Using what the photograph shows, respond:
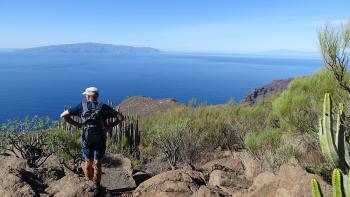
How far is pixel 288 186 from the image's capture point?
5.03 metres

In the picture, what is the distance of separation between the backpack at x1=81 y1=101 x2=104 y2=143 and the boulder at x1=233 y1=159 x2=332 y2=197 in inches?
84.5

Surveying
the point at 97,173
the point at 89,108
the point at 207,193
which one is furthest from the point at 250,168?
the point at 89,108

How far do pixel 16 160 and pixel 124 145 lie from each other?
6565 mm

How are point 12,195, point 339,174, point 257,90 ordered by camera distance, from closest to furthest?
1. point 339,174
2. point 12,195
3. point 257,90

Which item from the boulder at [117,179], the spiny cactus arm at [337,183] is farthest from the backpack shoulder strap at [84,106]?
the spiny cactus arm at [337,183]

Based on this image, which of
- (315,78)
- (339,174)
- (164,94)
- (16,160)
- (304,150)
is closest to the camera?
(339,174)

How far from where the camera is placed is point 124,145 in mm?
12883

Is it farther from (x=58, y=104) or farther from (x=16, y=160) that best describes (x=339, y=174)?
→ (x=58, y=104)

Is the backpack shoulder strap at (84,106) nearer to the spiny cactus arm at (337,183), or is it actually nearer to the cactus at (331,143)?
the cactus at (331,143)

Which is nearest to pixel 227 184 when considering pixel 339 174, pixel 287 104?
pixel 339 174

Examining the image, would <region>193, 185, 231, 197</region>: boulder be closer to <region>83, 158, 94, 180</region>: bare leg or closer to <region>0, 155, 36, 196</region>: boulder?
<region>83, 158, 94, 180</region>: bare leg

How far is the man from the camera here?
640cm

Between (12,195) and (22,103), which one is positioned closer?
(12,195)

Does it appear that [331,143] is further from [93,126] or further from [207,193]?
[93,126]
